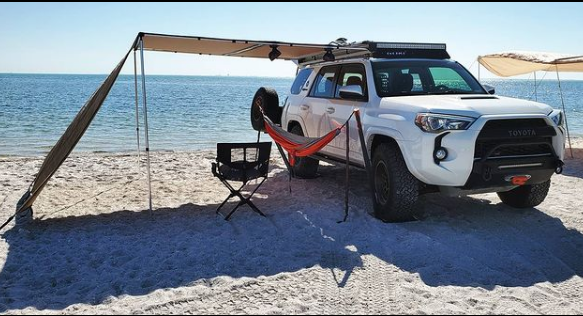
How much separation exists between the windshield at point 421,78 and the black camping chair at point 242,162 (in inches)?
67.0

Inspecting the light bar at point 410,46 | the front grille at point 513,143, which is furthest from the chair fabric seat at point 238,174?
the front grille at point 513,143

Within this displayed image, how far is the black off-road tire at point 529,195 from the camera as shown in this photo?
6.34 m

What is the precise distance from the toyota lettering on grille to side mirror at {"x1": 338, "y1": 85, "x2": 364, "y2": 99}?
183 cm

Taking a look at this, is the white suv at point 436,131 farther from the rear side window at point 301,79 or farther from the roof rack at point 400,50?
the rear side window at point 301,79

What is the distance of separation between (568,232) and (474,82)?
221 cm

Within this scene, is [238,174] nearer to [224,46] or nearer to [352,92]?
[352,92]

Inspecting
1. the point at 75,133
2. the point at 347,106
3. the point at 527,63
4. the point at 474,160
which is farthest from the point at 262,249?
the point at 527,63

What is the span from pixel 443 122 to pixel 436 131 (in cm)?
12

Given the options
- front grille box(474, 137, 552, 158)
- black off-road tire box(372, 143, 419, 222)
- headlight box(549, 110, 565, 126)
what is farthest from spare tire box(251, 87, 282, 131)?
headlight box(549, 110, 565, 126)

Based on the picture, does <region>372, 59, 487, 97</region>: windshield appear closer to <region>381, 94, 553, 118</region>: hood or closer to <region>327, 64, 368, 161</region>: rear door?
<region>327, 64, 368, 161</region>: rear door

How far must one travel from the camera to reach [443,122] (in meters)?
5.16

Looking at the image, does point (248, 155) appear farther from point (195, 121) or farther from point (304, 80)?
point (195, 121)

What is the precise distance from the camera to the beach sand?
155 inches

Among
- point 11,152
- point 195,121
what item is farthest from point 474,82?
point 195,121
